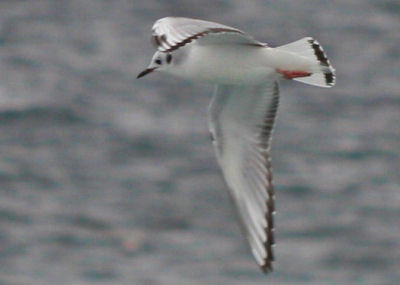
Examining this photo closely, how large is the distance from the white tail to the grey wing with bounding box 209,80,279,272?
0.30 m

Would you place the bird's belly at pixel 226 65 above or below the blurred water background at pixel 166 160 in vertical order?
above

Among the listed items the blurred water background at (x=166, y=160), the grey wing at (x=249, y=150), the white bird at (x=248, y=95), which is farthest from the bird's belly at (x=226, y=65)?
the blurred water background at (x=166, y=160)

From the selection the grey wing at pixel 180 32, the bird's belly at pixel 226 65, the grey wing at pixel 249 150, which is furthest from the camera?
the grey wing at pixel 249 150

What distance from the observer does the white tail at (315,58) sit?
877cm

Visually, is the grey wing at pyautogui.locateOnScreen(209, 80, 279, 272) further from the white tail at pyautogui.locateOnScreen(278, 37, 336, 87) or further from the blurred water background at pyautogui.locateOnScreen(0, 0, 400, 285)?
the blurred water background at pyautogui.locateOnScreen(0, 0, 400, 285)

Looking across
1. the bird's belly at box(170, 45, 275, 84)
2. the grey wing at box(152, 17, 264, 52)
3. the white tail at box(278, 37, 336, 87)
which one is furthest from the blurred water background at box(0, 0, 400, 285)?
the grey wing at box(152, 17, 264, 52)

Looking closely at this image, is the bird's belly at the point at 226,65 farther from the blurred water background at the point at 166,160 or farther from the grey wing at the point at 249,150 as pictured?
the blurred water background at the point at 166,160

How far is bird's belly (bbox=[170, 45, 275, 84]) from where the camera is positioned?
846 centimetres

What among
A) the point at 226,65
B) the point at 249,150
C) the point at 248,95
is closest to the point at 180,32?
the point at 226,65

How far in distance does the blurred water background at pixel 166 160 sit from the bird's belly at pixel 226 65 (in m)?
8.63

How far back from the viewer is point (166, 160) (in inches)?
734

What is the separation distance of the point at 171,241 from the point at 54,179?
1.96m

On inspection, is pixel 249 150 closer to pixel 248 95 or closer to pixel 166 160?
pixel 248 95

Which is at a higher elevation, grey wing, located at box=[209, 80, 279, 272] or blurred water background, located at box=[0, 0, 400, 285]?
grey wing, located at box=[209, 80, 279, 272]
